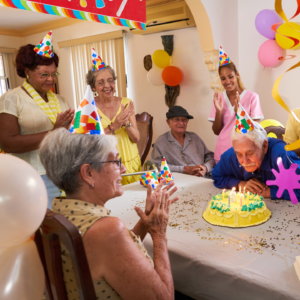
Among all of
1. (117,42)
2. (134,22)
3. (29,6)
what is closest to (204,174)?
(134,22)

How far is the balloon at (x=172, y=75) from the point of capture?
441 cm

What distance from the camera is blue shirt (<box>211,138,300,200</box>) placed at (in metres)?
1.87

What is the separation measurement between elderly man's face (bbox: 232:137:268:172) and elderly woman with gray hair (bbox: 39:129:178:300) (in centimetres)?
75

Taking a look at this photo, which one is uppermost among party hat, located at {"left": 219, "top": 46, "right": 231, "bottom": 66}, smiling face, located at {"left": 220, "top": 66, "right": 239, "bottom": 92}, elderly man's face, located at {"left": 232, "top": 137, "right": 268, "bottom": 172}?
party hat, located at {"left": 219, "top": 46, "right": 231, "bottom": 66}

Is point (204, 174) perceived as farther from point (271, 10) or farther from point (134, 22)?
point (271, 10)

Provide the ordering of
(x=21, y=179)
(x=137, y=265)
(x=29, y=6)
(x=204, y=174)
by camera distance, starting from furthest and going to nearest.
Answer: (x=204, y=174), (x=29, y=6), (x=137, y=265), (x=21, y=179)

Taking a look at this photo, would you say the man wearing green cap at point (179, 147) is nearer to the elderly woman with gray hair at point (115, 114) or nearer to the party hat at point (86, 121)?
the elderly woman with gray hair at point (115, 114)

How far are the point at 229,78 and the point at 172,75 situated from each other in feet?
5.35

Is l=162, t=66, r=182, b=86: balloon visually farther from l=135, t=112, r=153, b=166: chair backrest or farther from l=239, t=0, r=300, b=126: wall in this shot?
l=135, t=112, r=153, b=166: chair backrest

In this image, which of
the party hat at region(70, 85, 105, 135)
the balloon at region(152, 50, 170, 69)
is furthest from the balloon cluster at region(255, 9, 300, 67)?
the party hat at region(70, 85, 105, 135)

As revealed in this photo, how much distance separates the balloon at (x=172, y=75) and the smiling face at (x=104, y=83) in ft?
6.48

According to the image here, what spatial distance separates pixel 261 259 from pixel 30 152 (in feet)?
4.76

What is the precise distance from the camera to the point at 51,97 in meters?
2.11

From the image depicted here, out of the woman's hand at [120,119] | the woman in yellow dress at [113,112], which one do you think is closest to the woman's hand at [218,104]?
the woman in yellow dress at [113,112]
